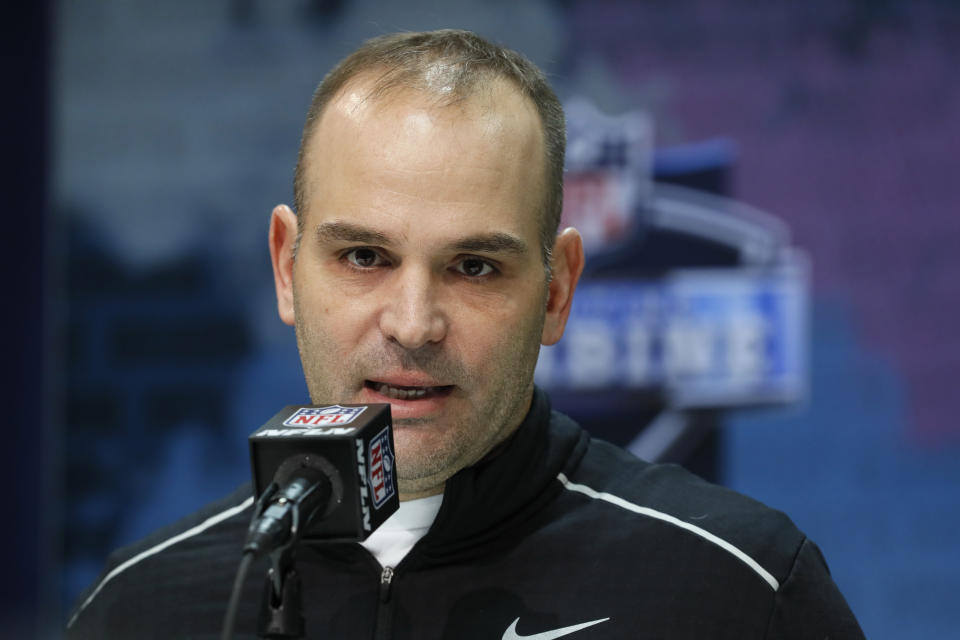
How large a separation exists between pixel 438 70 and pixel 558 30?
7.18 ft

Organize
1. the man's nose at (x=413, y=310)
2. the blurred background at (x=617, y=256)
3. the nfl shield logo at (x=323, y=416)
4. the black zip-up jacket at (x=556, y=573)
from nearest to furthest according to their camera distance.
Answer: the nfl shield logo at (x=323, y=416), the man's nose at (x=413, y=310), the black zip-up jacket at (x=556, y=573), the blurred background at (x=617, y=256)

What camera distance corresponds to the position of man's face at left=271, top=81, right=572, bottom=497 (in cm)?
126

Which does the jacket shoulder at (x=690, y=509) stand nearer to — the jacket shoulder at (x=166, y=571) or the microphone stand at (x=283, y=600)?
the jacket shoulder at (x=166, y=571)

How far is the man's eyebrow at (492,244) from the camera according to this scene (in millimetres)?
1269

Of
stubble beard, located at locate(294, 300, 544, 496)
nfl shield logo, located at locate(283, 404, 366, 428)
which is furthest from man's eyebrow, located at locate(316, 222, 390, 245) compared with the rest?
nfl shield logo, located at locate(283, 404, 366, 428)

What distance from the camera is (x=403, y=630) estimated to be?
1.34 meters

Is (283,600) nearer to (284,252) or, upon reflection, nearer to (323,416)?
(323,416)

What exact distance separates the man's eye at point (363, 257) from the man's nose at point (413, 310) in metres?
0.05

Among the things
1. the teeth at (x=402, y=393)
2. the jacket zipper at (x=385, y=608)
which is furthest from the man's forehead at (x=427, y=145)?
the jacket zipper at (x=385, y=608)

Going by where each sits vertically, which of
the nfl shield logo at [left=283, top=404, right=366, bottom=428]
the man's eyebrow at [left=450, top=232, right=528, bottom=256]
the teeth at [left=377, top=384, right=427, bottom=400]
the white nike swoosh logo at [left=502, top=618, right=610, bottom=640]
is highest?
the man's eyebrow at [left=450, top=232, right=528, bottom=256]

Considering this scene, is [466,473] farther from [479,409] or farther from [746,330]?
[746,330]

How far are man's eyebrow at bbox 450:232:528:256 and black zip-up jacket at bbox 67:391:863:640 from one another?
267 mm

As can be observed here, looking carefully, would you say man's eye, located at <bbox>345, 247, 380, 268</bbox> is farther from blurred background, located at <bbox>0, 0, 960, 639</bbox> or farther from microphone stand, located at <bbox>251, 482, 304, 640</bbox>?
blurred background, located at <bbox>0, 0, 960, 639</bbox>

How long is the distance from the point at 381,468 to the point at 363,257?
0.35 meters
